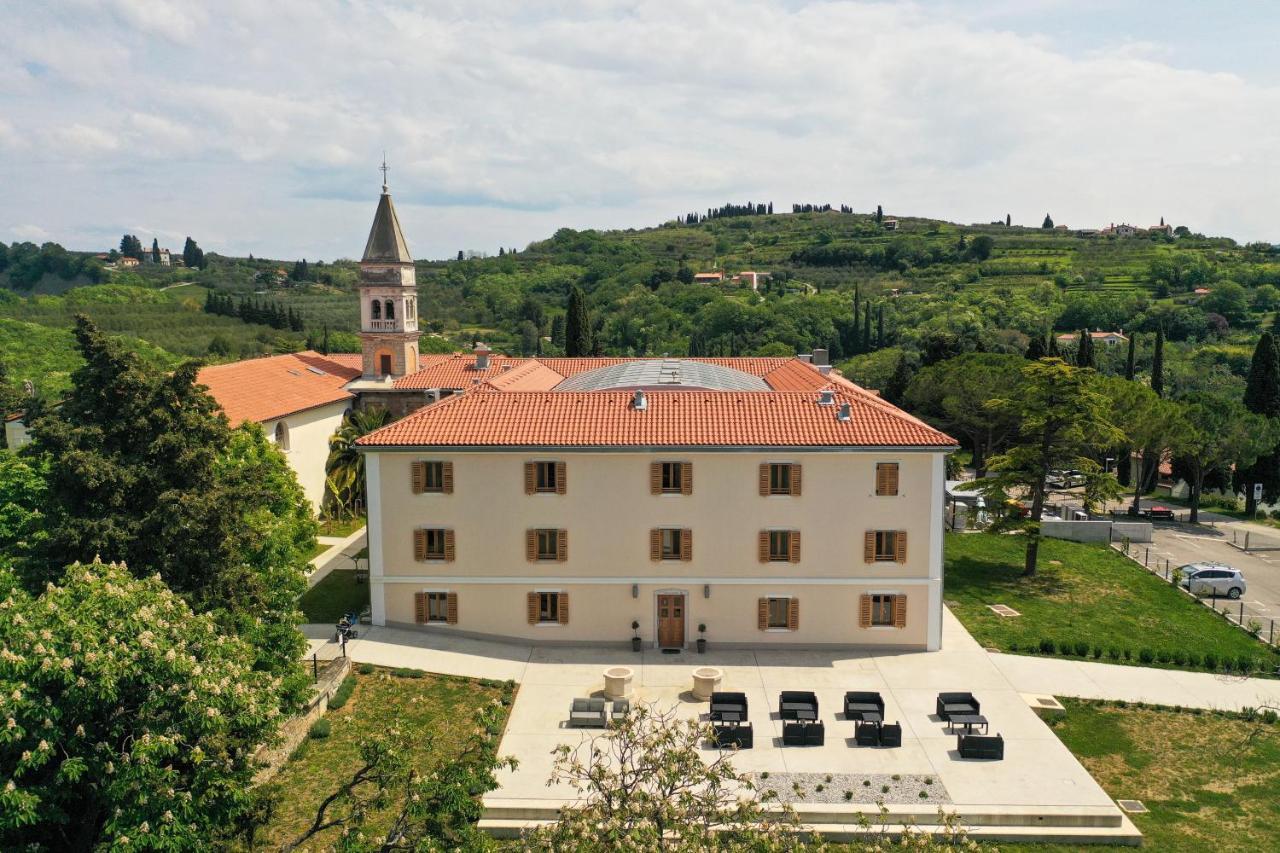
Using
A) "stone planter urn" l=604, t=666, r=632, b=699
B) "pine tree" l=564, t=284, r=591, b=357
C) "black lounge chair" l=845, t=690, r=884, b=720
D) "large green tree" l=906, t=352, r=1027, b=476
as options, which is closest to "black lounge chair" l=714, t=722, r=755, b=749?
"black lounge chair" l=845, t=690, r=884, b=720

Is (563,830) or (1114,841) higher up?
(563,830)

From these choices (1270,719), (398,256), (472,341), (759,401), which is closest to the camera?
(1270,719)

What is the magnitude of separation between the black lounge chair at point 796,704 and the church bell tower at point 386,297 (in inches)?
1467

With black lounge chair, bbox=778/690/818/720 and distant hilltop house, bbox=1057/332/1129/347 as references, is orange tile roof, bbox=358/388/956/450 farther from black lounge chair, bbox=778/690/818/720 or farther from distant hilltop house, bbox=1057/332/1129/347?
distant hilltop house, bbox=1057/332/1129/347

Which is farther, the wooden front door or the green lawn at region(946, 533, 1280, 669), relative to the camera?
the green lawn at region(946, 533, 1280, 669)

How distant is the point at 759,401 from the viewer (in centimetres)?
3138

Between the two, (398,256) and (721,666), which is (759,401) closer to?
(721,666)

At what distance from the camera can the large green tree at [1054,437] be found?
36.5m

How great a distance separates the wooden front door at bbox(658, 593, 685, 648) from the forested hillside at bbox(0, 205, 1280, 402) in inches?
1951

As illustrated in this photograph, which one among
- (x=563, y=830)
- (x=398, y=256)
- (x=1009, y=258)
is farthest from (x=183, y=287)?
(x=563, y=830)

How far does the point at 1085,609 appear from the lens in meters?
34.4

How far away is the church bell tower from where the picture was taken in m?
53.7

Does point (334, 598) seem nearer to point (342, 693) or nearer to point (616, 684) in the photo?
point (342, 693)

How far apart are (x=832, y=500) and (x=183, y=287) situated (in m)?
138
